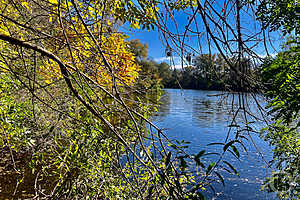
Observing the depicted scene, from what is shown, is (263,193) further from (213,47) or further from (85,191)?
(213,47)

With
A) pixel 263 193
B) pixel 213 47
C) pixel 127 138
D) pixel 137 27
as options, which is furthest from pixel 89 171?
pixel 263 193

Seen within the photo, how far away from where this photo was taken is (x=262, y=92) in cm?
100

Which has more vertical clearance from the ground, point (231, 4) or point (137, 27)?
point (137, 27)

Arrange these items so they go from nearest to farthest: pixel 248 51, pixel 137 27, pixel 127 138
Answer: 1. pixel 248 51
2. pixel 137 27
3. pixel 127 138

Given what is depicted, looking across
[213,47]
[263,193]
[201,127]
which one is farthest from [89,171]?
[201,127]

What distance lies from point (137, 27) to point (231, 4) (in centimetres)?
105

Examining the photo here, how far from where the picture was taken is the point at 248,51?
93 cm

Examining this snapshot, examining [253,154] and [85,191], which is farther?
[253,154]

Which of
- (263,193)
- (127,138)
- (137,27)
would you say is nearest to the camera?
(137,27)

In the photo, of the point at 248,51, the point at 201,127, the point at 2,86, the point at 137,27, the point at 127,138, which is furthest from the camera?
the point at 201,127

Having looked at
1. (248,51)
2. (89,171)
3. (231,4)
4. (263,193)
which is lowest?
(263,193)

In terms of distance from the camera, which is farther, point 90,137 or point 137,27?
point 90,137

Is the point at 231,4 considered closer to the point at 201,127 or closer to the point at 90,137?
the point at 90,137

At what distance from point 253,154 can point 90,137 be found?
6.77 metres
